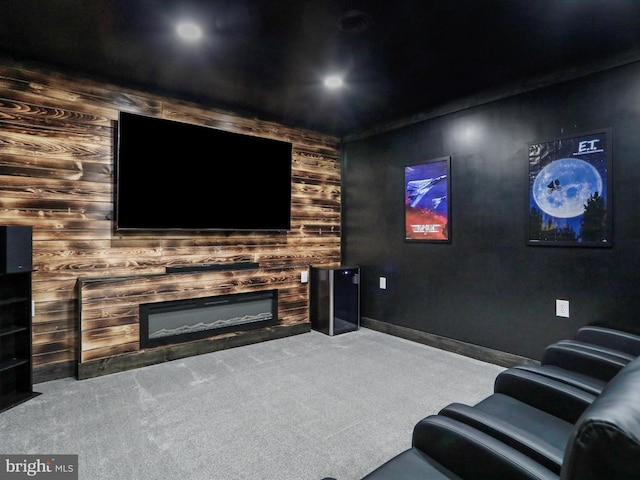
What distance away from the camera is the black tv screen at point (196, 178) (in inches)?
131

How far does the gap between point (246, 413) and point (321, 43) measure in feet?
8.60

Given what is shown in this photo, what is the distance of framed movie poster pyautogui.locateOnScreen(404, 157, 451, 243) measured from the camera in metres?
3.86

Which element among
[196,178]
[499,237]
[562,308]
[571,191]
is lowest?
[562,308]

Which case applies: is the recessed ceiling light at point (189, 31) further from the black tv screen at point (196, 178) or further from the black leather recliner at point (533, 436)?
the black leather recliner at point (533, 436)

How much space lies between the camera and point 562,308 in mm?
3014

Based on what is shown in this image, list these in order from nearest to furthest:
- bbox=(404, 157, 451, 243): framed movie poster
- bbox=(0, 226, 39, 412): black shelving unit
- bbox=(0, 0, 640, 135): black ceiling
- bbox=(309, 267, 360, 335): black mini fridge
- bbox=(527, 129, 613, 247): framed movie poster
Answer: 1. bbox=(0, 0, 640, 135): black ceiling
2. bbox=(0, 226, 39, 412): black shelving unit
3. bbox=(527, 129, 613, 247): framed movie poster
4. bbox=(404, 157, 451, 243): framed movie poster
5. bbox=(309, 267, 360, 335): black mini fridge

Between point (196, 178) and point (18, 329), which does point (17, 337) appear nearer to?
point (18, 329)

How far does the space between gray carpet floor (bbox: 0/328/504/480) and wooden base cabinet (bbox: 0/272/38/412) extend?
0.52ft

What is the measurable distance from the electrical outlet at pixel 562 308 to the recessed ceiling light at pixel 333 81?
2640 millimetres

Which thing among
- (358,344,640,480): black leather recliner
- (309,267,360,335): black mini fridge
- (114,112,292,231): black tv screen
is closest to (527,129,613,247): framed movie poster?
(358,344,640,480): black leather recliner

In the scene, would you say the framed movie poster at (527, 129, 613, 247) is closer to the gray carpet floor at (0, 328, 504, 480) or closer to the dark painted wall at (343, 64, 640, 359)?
the dark painted wall at (343, 64, 640, 359)

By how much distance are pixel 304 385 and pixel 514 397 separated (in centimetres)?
161

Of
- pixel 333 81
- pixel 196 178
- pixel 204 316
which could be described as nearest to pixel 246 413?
pixel 204 316

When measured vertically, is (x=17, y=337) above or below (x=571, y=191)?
below
